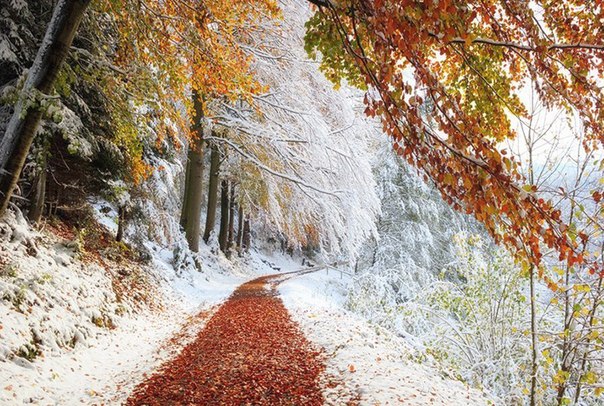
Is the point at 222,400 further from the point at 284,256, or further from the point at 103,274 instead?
the point at 284,256

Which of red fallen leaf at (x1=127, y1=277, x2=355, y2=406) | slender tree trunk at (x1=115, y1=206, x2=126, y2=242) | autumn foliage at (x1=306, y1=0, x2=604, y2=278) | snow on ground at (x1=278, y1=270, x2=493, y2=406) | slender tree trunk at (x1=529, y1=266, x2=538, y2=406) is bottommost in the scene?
red fallen leaf at (x1=127, y1=277, x2=355, y2=406)

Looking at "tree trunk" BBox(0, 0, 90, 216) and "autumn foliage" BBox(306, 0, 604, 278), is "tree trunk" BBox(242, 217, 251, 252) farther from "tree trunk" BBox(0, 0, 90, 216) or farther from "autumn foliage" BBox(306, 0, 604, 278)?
"autumn foliage" BBox(306, 0, 604, 278)

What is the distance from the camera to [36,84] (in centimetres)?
418

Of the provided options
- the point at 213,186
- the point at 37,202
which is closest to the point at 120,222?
the point at 37,202

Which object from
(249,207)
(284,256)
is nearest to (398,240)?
(249,207)

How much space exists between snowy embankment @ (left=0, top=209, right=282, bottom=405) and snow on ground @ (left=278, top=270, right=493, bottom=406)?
95.3 inches

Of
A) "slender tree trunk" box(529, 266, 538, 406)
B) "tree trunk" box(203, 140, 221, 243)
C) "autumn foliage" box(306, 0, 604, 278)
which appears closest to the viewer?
"autumn foliage" box(306, 0, 604, 278)

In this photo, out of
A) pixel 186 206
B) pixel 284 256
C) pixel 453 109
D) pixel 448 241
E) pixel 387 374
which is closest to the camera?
pixel 453 109

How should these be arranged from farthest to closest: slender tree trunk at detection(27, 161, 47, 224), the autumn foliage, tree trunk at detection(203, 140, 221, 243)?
tree trunk at detection(203, 140, 221, 243) < slender tree trunk at detection(27, 161, 47, 224) < the autumn foliage

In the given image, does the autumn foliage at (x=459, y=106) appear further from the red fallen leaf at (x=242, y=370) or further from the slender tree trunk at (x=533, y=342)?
the red fallen leaf at (x=242, y=370)

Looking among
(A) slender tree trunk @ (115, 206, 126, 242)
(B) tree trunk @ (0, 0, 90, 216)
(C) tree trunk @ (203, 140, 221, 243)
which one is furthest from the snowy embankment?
(C) tree trunk @ (203, 140, 221, 243)

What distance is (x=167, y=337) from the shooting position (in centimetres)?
711

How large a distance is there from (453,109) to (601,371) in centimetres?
384

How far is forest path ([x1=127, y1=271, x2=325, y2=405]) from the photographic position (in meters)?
4.30
